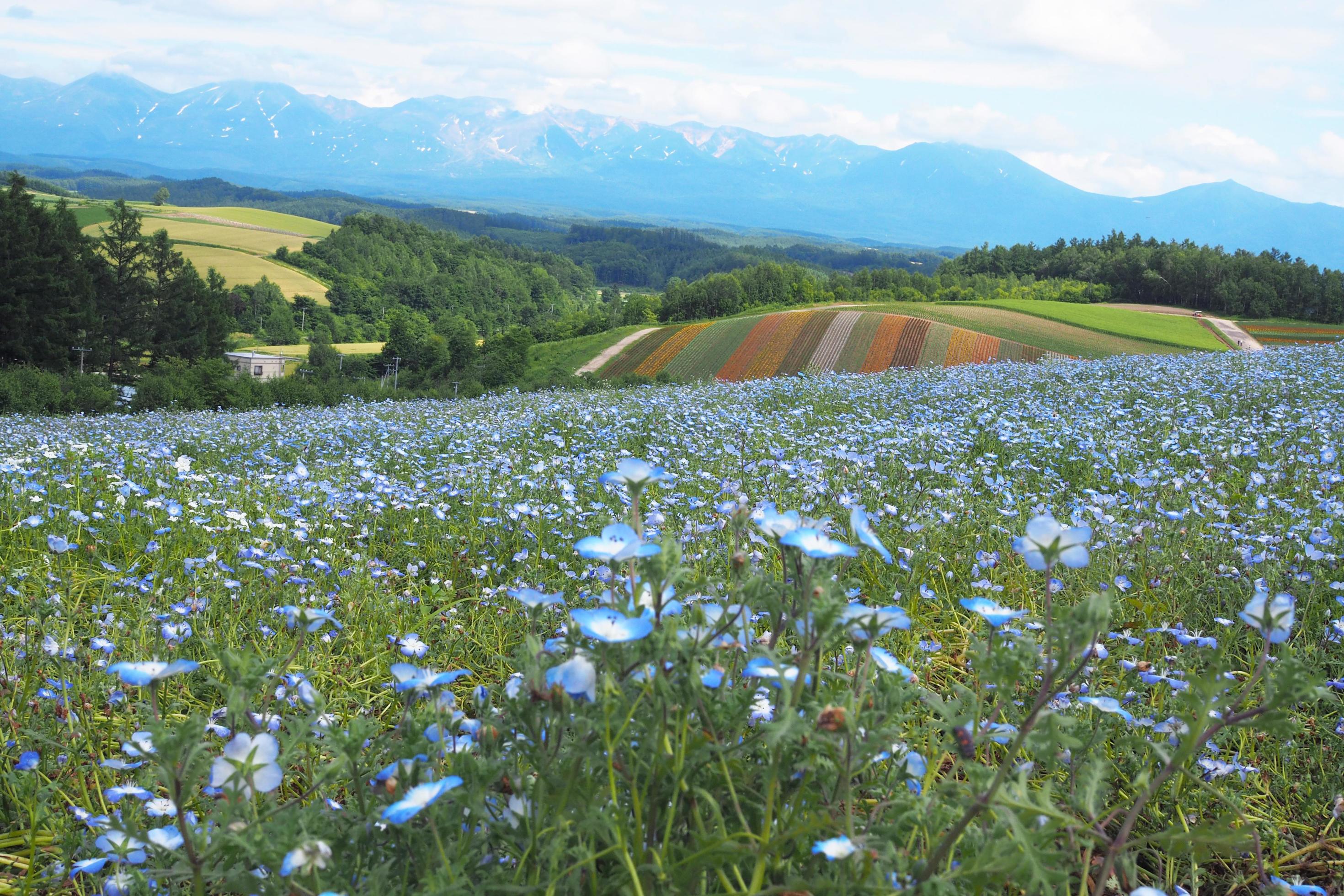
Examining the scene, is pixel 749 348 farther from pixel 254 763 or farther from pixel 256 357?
pixel 256 357

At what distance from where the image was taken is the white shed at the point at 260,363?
311 feet

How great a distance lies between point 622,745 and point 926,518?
3.72m

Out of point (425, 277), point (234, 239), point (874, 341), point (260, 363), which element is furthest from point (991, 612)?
point (234, 239)

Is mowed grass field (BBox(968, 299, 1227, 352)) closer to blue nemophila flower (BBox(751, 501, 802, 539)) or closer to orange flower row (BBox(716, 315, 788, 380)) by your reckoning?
orange flower row (BBox(716, 315, 788, 380))

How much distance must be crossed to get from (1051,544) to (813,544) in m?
0.48

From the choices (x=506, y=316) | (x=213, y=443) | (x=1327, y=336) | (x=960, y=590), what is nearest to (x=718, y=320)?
(x=1327, y=336)

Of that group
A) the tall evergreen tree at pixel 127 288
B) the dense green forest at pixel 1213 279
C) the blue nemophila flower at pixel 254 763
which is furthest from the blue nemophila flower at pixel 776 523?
the dense green forest at pixel 1213 279

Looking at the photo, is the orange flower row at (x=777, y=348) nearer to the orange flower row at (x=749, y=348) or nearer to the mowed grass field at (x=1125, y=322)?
the orange flower row at (x=749, y=348)


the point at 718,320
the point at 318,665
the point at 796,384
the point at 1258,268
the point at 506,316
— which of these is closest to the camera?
the point at 318,665

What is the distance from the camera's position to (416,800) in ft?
4.64

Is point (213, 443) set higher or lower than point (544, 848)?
lower

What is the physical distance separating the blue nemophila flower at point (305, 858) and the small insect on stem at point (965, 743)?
100cm

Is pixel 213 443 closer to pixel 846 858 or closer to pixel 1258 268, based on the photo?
pixel 846 858

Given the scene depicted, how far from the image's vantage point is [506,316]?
160 m
